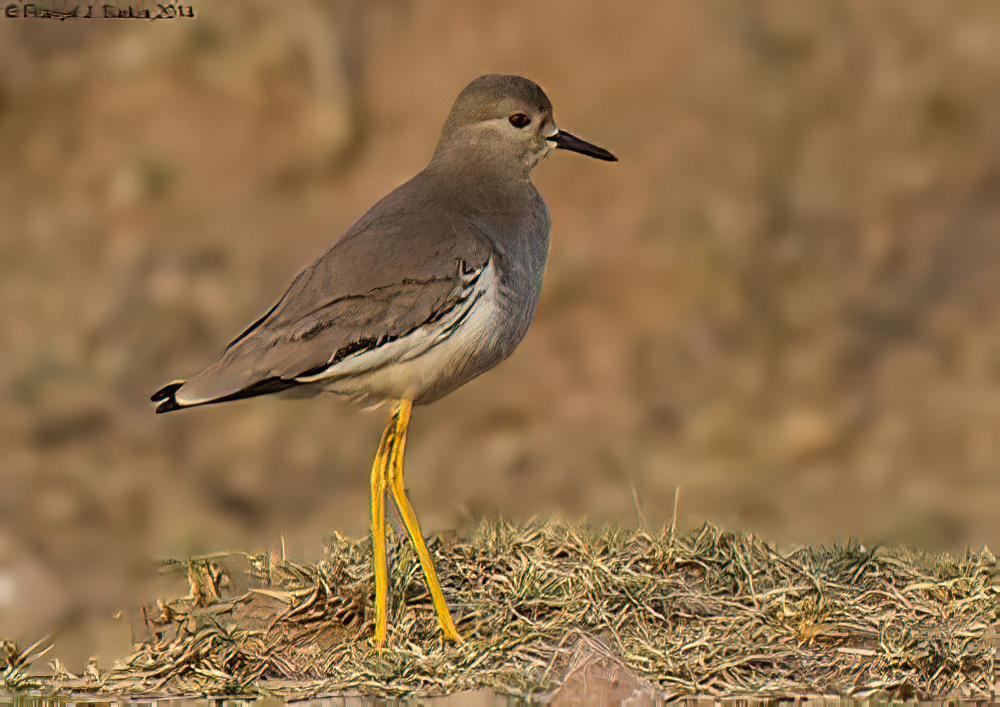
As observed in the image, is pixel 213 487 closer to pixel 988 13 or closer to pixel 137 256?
pixel 137 256

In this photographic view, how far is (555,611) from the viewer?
15.7 feet

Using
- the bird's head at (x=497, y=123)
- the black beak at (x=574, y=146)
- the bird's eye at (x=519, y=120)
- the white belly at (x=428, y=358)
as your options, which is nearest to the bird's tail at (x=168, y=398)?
the white belly at (x=428, y=358)

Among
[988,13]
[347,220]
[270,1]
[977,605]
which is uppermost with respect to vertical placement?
[270,1]

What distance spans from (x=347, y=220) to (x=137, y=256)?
6.49 ft

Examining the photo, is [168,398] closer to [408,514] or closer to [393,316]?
[393,316]

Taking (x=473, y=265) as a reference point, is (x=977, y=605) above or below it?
below

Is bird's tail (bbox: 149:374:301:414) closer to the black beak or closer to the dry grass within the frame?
the dry grass

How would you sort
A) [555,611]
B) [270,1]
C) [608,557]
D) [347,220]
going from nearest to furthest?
[555,611]
[608,557]
[347,220]
[270,1]

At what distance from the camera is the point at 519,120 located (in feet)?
17.8

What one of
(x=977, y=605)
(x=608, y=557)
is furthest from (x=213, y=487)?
(x=977, y=605)

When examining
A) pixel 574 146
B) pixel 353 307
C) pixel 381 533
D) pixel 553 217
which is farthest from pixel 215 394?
pixel 553 217

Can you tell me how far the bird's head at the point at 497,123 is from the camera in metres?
5.38

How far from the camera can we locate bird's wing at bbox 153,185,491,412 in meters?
4.61

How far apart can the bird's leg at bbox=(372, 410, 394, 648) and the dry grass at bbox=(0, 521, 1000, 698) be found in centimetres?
8
